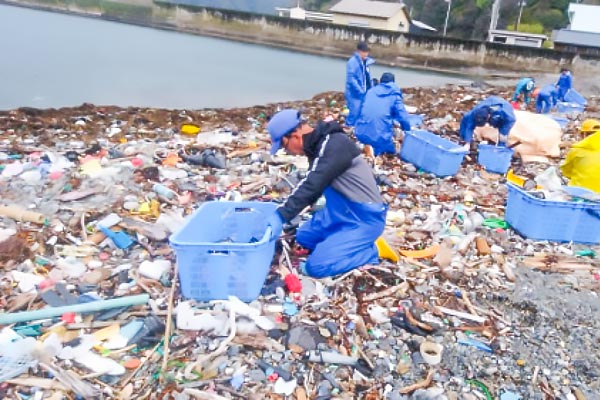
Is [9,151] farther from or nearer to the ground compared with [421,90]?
nearer to the ground

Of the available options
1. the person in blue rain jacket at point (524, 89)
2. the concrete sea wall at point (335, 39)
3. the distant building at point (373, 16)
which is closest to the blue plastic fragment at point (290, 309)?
the person in blue rain jacket at point (524, 89)

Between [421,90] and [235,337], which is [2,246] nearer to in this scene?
[235,337]

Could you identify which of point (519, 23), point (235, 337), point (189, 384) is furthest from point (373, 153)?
point (519, 23)

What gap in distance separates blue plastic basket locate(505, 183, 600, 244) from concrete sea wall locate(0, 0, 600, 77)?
2464cm

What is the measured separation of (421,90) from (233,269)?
45.6 ft

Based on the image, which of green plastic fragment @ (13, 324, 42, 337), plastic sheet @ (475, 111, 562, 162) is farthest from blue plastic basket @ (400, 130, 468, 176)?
green plastic fragment @ (13, 324, 42, 337)

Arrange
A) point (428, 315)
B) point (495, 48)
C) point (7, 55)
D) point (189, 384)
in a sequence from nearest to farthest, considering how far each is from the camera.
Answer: point (189, 384)
point (428, 315)
point (7, 55)
point (495, 48)

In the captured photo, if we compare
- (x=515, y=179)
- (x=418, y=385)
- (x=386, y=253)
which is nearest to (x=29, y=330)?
(x=418, y=385)

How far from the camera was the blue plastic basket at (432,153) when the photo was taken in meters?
6.51

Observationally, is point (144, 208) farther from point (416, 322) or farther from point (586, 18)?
point (586, 18)

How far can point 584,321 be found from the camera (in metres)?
3.44

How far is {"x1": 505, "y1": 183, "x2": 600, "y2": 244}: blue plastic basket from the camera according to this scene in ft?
15.1

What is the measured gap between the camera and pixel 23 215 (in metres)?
4.59

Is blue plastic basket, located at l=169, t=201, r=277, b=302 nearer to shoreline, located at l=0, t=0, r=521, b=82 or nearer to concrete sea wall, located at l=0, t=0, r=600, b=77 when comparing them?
shoreline, located at l=0, t=0, r=521, b=82
